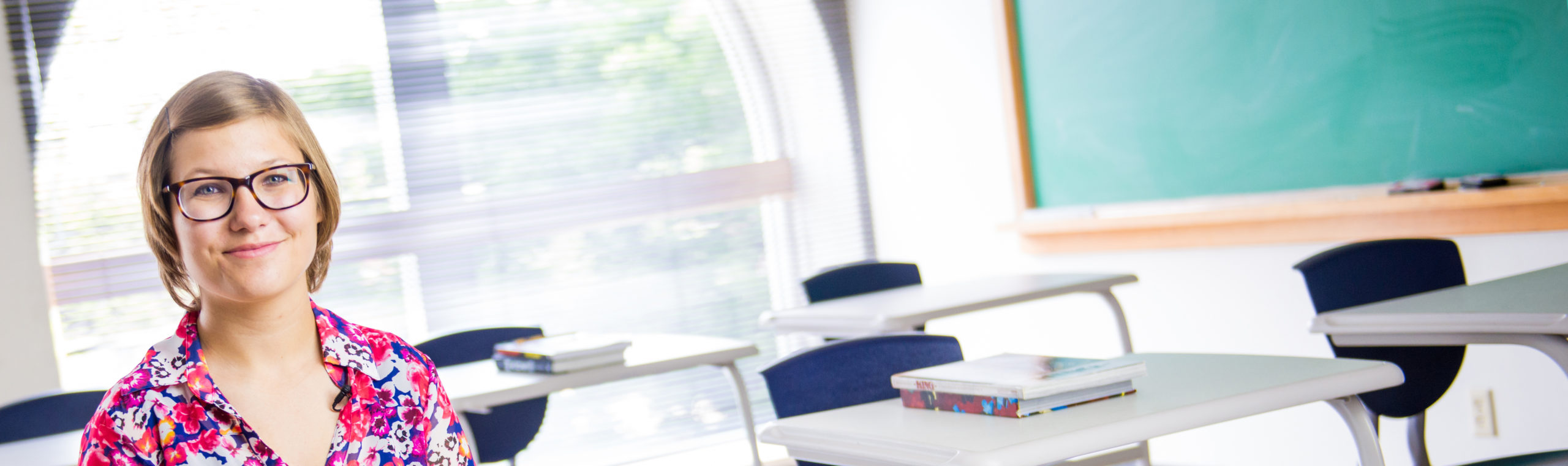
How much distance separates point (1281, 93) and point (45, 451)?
3.10 meters

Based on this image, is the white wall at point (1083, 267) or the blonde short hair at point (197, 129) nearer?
the blonde short hair at point (197, 129)

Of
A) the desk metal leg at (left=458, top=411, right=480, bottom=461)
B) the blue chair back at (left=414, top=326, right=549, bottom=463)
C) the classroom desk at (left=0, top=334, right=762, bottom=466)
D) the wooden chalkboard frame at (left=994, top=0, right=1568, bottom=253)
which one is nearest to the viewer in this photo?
the classroom desk at (left=0, top=334, right=762, bottom=466)

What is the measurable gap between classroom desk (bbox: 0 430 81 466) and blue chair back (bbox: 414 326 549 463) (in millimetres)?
859

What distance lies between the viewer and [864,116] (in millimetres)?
5059

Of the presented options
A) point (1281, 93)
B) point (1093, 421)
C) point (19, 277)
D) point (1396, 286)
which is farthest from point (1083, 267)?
point (19, 277)

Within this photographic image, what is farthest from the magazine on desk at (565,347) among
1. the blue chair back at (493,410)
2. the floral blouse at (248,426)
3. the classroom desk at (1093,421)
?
the floral blouse at (248,426)

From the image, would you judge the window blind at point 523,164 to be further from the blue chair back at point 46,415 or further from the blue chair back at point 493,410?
the blue chair back at point 46,415

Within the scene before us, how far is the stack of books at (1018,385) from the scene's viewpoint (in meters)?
1.50

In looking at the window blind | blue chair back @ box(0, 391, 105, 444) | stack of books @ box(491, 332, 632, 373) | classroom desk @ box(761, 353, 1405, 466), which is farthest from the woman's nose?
the window blind

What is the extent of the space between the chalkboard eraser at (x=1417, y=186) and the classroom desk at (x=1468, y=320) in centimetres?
81

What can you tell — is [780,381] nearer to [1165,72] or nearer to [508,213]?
[1165,72]

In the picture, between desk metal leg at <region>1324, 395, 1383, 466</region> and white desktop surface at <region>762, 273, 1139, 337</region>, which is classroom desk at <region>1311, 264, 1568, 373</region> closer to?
desk metal leg at <region>1324, 395, 1383, 466</region>

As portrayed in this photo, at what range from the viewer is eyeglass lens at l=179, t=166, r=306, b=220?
1.04 metres

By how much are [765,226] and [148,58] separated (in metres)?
2.39
